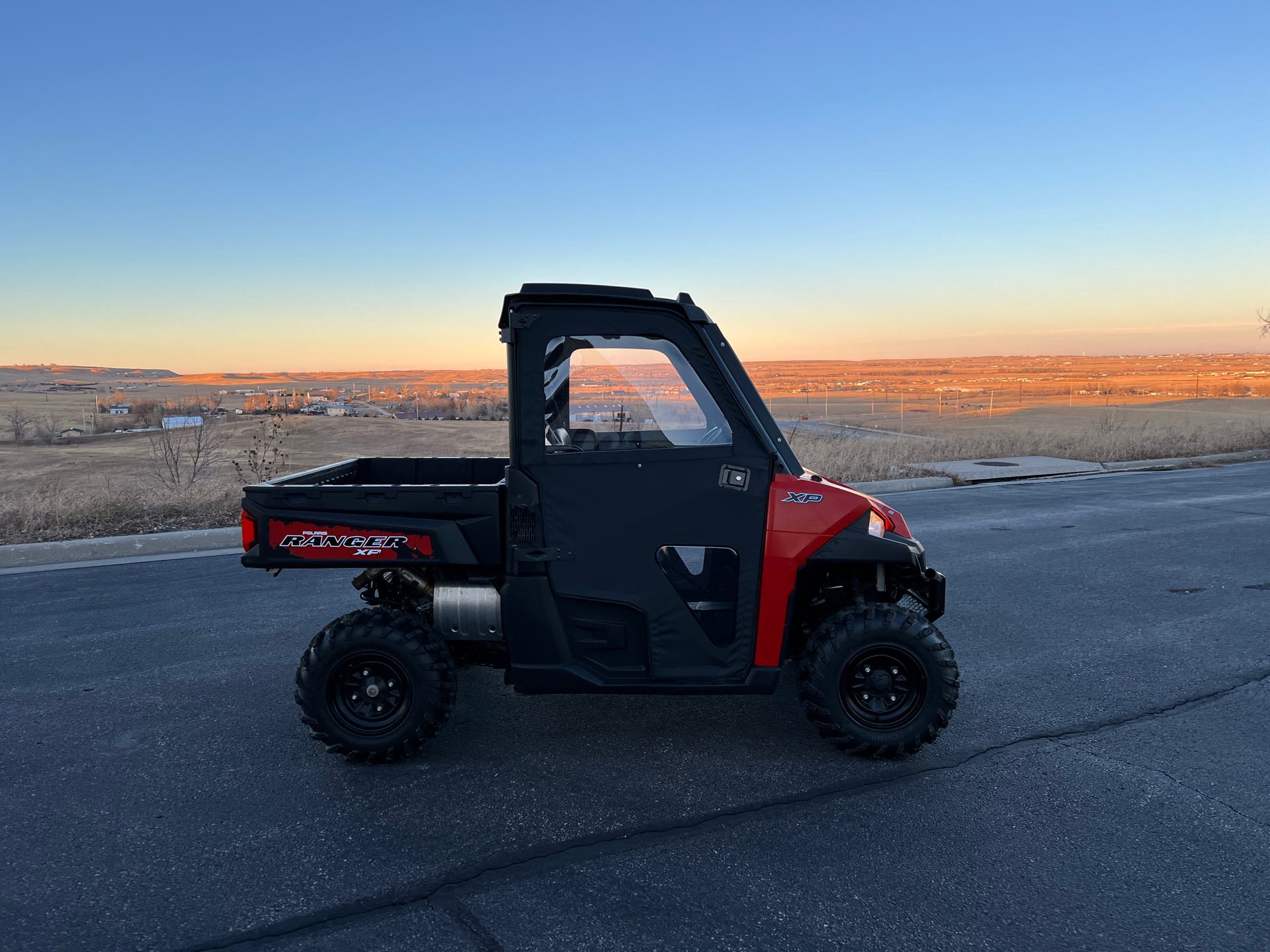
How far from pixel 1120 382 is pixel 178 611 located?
118119 mm

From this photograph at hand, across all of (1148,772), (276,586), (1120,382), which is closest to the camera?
(1148,772)

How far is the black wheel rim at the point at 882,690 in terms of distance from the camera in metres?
3.86

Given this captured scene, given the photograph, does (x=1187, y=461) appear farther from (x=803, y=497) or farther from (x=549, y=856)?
(x=549, y=856)

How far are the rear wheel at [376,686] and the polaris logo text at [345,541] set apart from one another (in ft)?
0.98

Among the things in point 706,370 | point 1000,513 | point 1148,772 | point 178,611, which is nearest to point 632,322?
point 706,370

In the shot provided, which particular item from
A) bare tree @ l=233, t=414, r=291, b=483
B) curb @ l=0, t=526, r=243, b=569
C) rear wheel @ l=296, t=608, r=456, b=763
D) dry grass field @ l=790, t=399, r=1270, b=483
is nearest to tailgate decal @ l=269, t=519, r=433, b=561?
rear wheel @ l=296, t=608, r=456, b=763

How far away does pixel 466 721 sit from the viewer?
171 inches

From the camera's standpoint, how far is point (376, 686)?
387 cm

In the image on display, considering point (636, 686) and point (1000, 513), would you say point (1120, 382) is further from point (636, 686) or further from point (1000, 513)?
point (636, 686)

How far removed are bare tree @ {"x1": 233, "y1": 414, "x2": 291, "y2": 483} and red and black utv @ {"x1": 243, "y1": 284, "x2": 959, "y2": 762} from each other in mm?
2635

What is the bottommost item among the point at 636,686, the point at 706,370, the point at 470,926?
the point at 470,926

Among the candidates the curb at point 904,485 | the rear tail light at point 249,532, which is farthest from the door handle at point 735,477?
the curb at point 904,485

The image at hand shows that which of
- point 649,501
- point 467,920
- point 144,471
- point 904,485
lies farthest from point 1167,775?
point 144,471

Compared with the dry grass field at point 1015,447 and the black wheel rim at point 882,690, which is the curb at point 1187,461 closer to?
the dry grass field at point 1015,447
